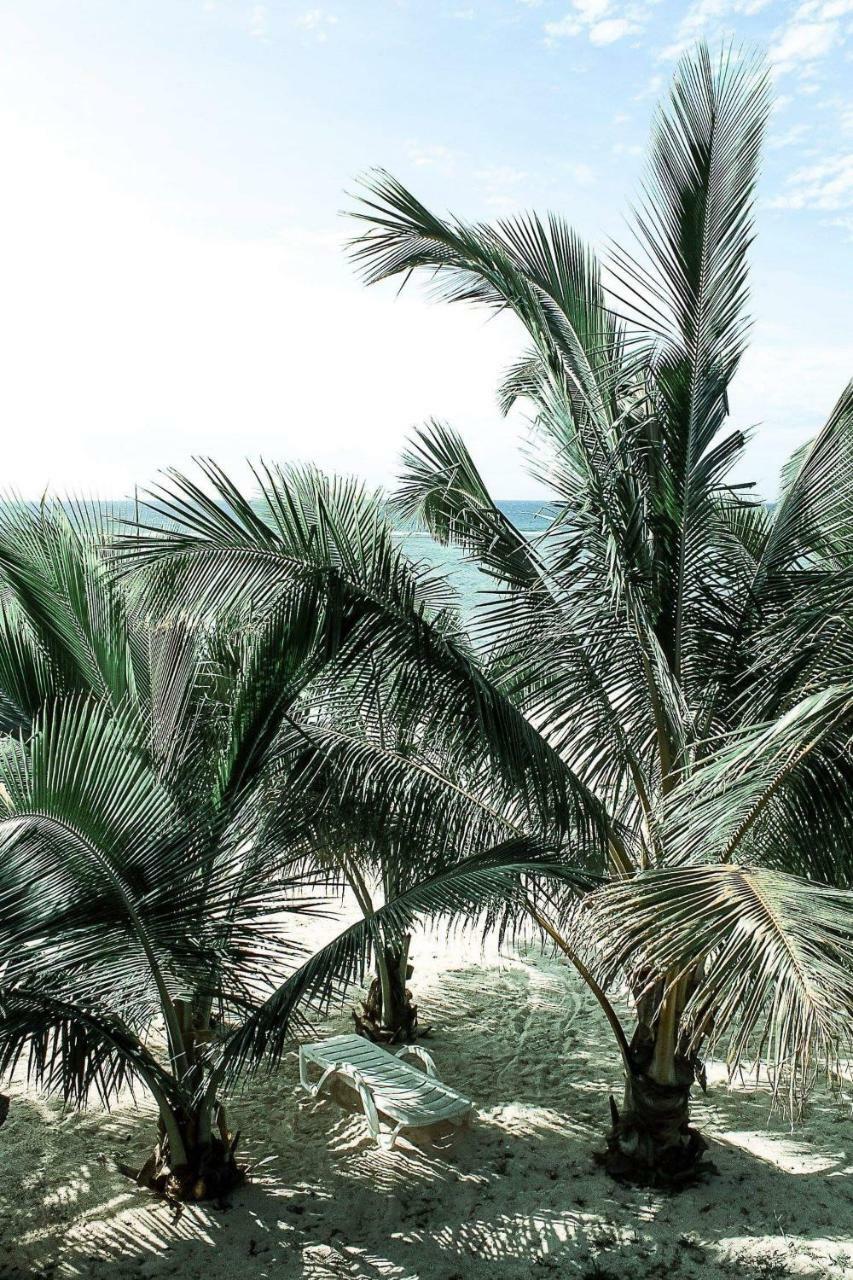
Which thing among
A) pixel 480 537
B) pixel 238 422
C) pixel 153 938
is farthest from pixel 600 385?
pixel 238 422

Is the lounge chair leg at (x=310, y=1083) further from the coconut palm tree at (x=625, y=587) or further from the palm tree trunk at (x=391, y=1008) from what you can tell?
the coconut palm tree at (x=625, y=587)

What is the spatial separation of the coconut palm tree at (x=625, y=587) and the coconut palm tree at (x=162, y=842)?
0.27 m

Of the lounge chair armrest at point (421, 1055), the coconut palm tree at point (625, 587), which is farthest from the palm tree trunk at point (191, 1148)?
the coconut palm tree at point (625, 587)

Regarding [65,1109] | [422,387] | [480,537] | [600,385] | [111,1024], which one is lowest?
[65,1109]

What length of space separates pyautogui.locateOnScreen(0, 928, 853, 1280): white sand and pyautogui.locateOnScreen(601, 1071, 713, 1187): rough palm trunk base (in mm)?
95

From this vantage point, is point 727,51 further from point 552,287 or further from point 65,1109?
point 65,1109

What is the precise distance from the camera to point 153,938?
371cm

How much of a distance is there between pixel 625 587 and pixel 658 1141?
8.82ft

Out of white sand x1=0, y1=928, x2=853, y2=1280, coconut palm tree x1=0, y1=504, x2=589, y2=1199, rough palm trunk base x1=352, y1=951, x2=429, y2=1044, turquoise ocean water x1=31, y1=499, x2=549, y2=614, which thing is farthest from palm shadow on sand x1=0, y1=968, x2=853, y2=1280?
turquoise ocean water x1=31, y1=499, x2=549, y2=614

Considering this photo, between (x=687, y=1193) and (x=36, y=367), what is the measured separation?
9421 cm

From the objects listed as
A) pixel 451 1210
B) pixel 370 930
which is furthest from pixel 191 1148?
pixel 370 930

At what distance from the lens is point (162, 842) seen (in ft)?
11.8

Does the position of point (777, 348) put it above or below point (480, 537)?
above

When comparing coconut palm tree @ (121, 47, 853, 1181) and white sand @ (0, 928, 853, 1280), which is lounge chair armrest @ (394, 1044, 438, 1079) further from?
coconut palm tree @ (121, 47, 853, 1181)
